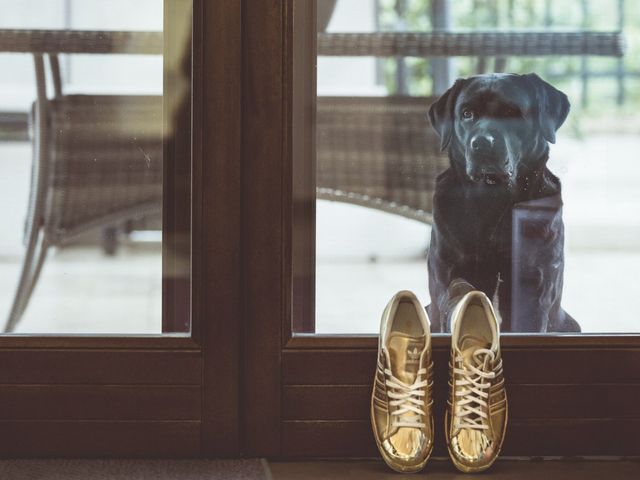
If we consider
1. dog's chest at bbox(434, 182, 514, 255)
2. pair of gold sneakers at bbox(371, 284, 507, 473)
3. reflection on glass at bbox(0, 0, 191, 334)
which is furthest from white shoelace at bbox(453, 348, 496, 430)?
reflection on glass at bbox(0, 0, 191, 334)

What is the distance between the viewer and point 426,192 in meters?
1.56

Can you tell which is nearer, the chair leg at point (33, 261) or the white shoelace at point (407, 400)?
the white shoelace at point (407, 400)

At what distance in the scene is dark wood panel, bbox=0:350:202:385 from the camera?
1433 mm

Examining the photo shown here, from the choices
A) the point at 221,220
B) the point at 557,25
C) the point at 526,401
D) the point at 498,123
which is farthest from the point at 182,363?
the point at 557,25

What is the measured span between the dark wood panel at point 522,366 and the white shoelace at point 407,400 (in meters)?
0.07

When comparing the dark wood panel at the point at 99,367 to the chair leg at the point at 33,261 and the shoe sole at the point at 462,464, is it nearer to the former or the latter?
the chair leg at the point at 33,261

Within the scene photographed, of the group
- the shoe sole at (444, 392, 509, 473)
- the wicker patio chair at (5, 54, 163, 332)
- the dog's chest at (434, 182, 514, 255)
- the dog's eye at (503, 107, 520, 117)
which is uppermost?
the dog's eye at (503, 107, 520, 117)

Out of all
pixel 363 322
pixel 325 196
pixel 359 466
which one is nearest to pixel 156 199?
pixel 325 196

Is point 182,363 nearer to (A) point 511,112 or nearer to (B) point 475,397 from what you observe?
(B) point 475,397

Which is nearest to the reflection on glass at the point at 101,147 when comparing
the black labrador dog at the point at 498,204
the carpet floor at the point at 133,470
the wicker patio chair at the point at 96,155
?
the wicker patio chair at the point at 96,155

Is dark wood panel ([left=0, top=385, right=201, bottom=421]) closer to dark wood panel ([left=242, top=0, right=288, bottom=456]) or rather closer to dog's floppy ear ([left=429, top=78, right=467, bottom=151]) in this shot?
dark wood panel ([left=242, top=0, right=288, bottom=456])

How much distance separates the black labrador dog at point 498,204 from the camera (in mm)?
1540

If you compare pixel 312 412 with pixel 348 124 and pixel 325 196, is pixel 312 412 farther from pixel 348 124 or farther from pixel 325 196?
pixel 348 124

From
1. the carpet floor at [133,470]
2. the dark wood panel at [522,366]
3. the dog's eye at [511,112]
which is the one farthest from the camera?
the dog's eye at [511,112]
